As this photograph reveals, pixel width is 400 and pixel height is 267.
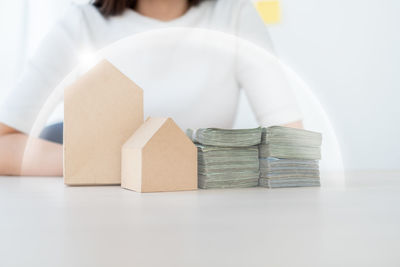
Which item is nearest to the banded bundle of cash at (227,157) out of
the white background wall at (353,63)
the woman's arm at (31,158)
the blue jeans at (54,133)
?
the woman's arm at (31,158)

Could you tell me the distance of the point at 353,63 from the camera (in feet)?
5.68

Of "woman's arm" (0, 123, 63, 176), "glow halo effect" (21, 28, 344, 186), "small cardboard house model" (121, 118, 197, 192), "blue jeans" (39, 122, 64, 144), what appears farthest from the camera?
"blue jeans" (39, 122, 64, 144)

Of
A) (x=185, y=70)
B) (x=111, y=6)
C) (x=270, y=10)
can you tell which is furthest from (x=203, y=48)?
(x=270, y=10)

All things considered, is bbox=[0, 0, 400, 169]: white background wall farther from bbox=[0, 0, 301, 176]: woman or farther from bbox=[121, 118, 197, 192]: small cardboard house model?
bbox=[121, 118, 197, 192]: small cardboard house model

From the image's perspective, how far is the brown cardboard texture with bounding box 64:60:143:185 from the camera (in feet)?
2.01

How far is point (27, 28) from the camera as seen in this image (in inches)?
80.7

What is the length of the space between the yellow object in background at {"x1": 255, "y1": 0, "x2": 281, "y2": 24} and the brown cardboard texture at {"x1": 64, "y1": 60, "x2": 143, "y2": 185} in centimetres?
132

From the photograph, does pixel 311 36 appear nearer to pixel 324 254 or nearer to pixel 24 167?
pixel 24 167

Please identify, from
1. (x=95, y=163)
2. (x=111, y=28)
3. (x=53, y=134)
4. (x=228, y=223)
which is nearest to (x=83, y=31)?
(x=111, y=28)

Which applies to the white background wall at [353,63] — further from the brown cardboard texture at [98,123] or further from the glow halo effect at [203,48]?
the brown cardboard texture at [98,123]

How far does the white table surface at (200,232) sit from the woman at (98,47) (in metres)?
0.51

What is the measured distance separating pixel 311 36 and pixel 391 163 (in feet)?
2.45

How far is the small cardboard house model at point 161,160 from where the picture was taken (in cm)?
53

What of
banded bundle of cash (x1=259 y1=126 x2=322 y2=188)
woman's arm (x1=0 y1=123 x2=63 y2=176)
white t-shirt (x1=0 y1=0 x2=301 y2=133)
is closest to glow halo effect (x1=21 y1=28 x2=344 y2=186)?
white t-shirt (x1=0 y1=0 x2=301 y2=133)
